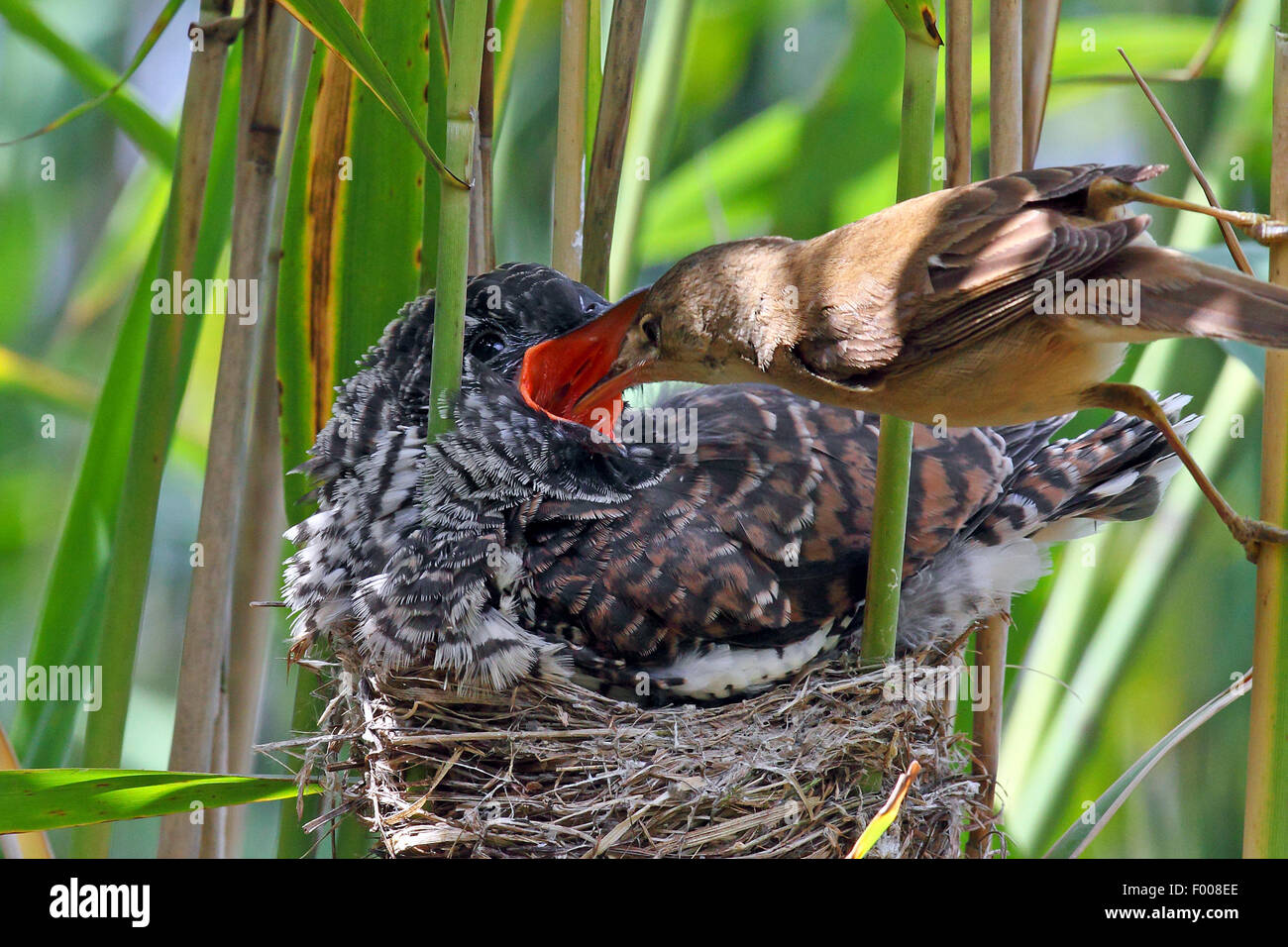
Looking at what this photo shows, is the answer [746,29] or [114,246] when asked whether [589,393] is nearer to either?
[746,29]

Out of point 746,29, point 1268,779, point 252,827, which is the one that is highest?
point 746,29

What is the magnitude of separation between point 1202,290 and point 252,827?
2.16 metres

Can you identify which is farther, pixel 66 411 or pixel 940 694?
pixel 66 411

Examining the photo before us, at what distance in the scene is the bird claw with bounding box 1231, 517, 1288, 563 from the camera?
700 mm

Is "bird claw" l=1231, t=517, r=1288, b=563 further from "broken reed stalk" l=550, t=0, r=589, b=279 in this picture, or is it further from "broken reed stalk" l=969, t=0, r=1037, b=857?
"broken reed stalk" l=550, t=0, r=589, b=279

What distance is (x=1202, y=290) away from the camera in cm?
72

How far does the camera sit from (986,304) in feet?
2.62

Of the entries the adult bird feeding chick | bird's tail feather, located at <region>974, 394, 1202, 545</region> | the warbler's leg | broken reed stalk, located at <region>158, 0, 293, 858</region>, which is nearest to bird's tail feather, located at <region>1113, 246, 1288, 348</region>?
the adult bird feeding chick

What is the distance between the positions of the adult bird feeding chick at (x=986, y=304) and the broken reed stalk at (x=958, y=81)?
115 millimetres

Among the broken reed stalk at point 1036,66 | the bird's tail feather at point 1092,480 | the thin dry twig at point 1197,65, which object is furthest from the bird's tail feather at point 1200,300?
the thin dry twig at point 1197,65

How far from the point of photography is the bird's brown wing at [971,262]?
2.47 feet

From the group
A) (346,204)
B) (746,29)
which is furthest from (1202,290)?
(746,29)

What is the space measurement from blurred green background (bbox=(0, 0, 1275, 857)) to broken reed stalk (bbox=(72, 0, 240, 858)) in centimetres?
19

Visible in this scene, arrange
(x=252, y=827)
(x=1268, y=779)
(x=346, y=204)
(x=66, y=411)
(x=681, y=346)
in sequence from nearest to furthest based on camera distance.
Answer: (x=1268, y=779), (x=681, y=346), (x=346, y=204), (x=66, y=411), (x=252, y=827)
